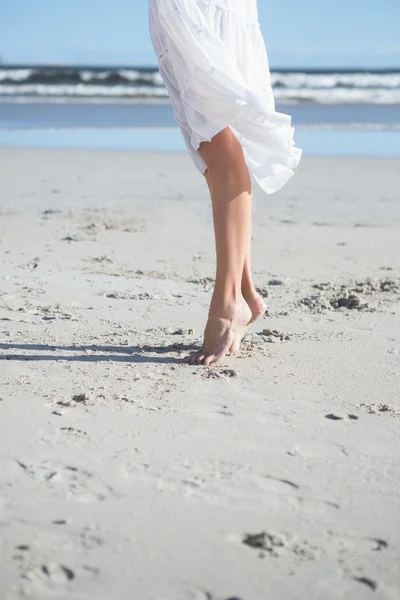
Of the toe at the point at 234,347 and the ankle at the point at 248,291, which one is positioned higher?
the ankle at the point at 248,291

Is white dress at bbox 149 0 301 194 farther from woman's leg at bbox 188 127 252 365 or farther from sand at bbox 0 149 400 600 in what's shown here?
sand at bbox 0 149 400 600

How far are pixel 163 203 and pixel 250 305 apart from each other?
2.98m

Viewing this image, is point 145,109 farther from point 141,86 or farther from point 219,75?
point 219,75

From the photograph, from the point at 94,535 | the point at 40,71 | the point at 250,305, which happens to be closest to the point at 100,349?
the point at 250,305

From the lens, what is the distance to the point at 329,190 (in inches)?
249

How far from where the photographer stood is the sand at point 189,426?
1432 millimetres

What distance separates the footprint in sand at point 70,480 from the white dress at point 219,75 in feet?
3.71

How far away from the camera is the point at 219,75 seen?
2.42 meters

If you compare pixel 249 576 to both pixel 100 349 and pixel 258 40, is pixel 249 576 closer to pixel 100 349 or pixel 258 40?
pixel 100 349

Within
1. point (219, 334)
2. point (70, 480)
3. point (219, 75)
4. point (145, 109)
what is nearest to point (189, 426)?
point (70, 480)

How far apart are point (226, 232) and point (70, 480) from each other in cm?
106

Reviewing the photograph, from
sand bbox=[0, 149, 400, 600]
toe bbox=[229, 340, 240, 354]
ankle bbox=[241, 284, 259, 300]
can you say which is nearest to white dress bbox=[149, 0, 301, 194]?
ankle bbox=[241, 284, 259, 300]

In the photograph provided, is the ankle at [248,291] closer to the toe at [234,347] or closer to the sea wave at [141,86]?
the toe at [234,347]

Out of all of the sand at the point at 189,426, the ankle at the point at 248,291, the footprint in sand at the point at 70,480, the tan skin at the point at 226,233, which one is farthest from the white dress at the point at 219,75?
the footprint in sand at the point at 70,480
